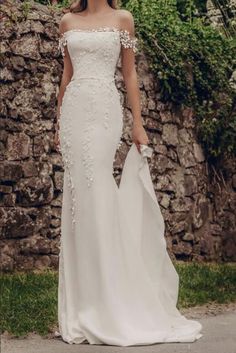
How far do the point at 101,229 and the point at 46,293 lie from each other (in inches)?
64.7

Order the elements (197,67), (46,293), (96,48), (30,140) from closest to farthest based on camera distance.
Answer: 1. (96,48)
2. (46,293)
3. (30,140)
4. (197,67)

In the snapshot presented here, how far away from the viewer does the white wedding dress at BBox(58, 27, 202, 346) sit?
17.1 feet

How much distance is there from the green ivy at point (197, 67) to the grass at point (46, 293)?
188 cm

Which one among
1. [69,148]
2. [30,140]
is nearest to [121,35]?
[69,148]

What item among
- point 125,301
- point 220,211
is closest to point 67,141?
point 125,301

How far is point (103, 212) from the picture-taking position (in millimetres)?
5266

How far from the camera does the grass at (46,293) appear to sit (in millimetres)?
5641

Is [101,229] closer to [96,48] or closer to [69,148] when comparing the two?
[69,148]

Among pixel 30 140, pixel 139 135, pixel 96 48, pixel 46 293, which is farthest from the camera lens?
pixel 30 140

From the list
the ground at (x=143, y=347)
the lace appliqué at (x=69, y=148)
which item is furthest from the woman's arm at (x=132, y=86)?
the ground at (x=143, y=347)

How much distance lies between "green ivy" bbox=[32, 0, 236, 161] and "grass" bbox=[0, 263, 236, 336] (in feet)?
6.15

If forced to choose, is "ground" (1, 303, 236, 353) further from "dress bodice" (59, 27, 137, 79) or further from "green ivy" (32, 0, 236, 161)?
"green ivy" (32, 0, 236, 161)

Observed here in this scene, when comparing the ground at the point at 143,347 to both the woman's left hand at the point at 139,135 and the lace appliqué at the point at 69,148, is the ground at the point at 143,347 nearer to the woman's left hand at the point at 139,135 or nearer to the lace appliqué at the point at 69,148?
the lace appliqué at the point at 69,148

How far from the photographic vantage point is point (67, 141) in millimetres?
5387
